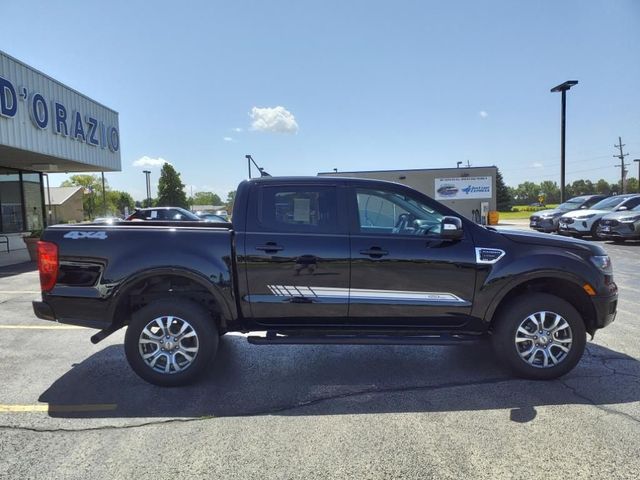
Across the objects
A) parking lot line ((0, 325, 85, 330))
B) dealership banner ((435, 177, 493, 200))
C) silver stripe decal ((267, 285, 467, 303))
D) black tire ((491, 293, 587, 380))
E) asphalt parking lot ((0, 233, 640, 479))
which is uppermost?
dealership banner ((435, 177, 493, 200))

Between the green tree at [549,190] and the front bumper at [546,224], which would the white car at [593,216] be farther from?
the green tree at [549,190]

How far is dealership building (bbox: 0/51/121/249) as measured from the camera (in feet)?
43.6

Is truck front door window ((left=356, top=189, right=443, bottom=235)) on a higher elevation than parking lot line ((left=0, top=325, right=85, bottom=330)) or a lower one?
higher

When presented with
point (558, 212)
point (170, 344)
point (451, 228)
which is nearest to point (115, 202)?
point (558, 212)

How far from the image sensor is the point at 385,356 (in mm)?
4742

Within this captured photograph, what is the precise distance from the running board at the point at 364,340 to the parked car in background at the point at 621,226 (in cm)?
1357

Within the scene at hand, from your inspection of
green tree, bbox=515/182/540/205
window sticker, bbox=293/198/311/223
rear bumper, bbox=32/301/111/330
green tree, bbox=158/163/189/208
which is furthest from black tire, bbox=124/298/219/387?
green tree, bbox=515/182/540/205

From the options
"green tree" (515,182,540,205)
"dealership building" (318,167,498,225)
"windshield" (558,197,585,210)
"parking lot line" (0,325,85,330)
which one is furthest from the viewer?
"green tree" (515,182,540,205)

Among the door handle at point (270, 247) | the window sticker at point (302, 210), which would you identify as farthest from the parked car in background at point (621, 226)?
the door handle at point (270, 247)

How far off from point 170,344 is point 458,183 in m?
29.6

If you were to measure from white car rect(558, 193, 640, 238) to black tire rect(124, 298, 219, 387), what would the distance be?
644 inches

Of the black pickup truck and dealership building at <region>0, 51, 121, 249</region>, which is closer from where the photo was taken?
the black pickup truck

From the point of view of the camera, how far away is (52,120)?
15227 mm

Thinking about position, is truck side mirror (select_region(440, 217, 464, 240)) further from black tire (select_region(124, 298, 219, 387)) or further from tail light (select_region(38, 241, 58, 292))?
tail light (select_region(38, 241, 58, 292))
